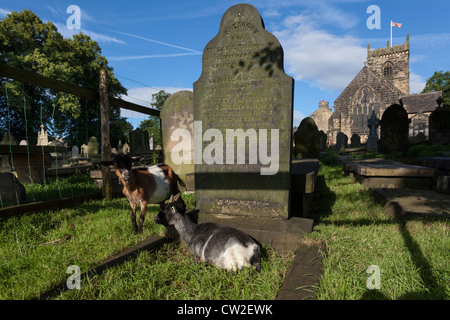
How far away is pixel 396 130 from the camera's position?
10.6 meters

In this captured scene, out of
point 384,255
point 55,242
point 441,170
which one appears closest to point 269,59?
point 384,255

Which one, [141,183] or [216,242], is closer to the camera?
[216,242]

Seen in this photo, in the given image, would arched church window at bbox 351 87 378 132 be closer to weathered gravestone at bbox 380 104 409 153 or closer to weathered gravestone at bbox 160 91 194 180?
weathered gravestone at bbox 380 104 409 153

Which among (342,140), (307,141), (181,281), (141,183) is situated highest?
(342,140)

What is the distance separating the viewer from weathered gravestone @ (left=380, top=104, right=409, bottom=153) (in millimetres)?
10555

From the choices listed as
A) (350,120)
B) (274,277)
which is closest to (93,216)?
(274,277)

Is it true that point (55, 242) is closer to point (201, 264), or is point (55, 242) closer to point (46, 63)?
point (201, 264)

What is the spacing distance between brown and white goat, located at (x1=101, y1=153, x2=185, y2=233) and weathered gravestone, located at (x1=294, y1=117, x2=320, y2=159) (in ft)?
29.3

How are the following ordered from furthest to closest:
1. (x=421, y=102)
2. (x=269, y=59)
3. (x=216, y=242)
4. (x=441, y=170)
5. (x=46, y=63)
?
(x=421, y=102)
(x=46, y=63)
(x=441, y=170)
(x=269, y=59)
(x=216, y=242)

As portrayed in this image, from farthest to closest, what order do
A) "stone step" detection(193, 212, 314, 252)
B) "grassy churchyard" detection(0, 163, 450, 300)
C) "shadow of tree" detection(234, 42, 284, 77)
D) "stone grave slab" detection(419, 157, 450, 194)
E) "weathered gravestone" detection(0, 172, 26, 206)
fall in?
"stone grave slab" detection(419, 157, 450, 194)
"weathered gravestone" detection(0, 172, 26, 206)
"shadow of tree" detection(234, 42, 284, 77)
"stone step" detection(193, 212, 314, 252)
"grassy churchyard" detection(0, 163, 450, 300)

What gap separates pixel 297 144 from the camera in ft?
38.8

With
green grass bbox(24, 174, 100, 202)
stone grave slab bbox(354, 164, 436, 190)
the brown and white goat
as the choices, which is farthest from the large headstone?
stone grave slab bbox(354, 164, 436, 190)

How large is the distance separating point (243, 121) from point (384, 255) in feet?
7.57

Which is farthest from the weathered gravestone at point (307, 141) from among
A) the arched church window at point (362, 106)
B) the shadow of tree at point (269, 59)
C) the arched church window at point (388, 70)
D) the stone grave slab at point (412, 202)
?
the arched church window at point (388, 70)
